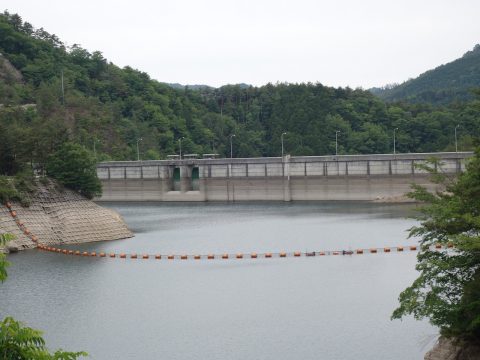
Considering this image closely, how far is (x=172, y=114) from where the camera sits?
18212 centimetres

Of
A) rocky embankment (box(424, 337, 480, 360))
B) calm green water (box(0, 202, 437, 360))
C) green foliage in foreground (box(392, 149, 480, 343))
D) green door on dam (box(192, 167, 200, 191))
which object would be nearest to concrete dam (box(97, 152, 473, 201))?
green door on dam (box(192, 167, 200, 191))

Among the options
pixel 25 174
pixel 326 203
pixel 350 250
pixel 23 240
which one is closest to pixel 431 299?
pixel 350 250

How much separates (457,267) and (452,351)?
3.28 metres

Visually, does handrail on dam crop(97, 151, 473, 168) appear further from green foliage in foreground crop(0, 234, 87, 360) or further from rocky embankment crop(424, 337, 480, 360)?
green foliage in foreground crop(0, 234, 87, 360)

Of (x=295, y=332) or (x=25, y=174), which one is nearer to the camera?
(x=295, y=332)

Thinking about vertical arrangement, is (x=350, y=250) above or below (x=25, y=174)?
below

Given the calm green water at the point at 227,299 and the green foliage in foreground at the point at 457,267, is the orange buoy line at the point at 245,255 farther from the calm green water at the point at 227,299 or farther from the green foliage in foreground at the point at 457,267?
the green foliage in foreground at the point at 457,267

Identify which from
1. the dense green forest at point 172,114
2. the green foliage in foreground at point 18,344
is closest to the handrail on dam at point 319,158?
the dense green forest at point 172,114

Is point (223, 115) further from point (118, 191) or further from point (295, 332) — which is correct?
point (295, 332)

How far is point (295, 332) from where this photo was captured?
136ft

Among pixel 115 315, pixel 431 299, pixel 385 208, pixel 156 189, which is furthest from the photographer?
pixel 156 189

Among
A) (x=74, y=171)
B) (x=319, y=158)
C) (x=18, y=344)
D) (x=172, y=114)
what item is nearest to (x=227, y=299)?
(x=18, y=344)

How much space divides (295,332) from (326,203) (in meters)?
79.1

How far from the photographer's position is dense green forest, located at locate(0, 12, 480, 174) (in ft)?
514
